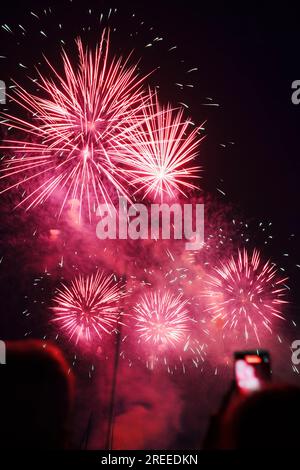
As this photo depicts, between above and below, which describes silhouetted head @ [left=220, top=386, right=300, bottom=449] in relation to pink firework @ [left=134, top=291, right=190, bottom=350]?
below

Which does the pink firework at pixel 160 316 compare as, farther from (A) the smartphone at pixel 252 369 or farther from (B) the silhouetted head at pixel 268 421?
(B) the silhouetted head at pixel 268 421

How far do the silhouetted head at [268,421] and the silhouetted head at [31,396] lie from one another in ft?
6.42

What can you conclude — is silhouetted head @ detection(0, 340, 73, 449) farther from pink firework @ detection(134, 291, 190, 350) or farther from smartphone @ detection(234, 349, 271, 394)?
pink firework @ detection(134, 291, 190, 350)

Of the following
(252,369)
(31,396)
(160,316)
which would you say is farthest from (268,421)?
(160,316)

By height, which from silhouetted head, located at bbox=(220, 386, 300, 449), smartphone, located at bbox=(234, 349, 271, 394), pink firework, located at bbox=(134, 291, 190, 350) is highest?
pink firework, located at bbox=(134, 291, 190, 350)

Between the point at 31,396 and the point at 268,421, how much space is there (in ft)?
8.38

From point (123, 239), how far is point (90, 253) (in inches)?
76.1

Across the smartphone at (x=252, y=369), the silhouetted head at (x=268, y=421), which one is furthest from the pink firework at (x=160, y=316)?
the silhouetted head at (x=268, y=421)

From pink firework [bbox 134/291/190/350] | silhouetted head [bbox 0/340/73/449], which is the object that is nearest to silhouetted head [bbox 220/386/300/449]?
silhouetted head [bbox 0/340/73/449]

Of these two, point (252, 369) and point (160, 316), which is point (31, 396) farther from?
point (160, 316)

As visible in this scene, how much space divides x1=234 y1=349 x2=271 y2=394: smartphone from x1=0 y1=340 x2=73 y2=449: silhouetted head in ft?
6.93

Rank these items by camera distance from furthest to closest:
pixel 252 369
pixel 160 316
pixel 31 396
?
1. pixel 160 316
2. pixel 252 369
3. pixel 31 396

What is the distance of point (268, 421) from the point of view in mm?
3000

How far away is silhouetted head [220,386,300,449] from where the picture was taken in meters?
2.96
